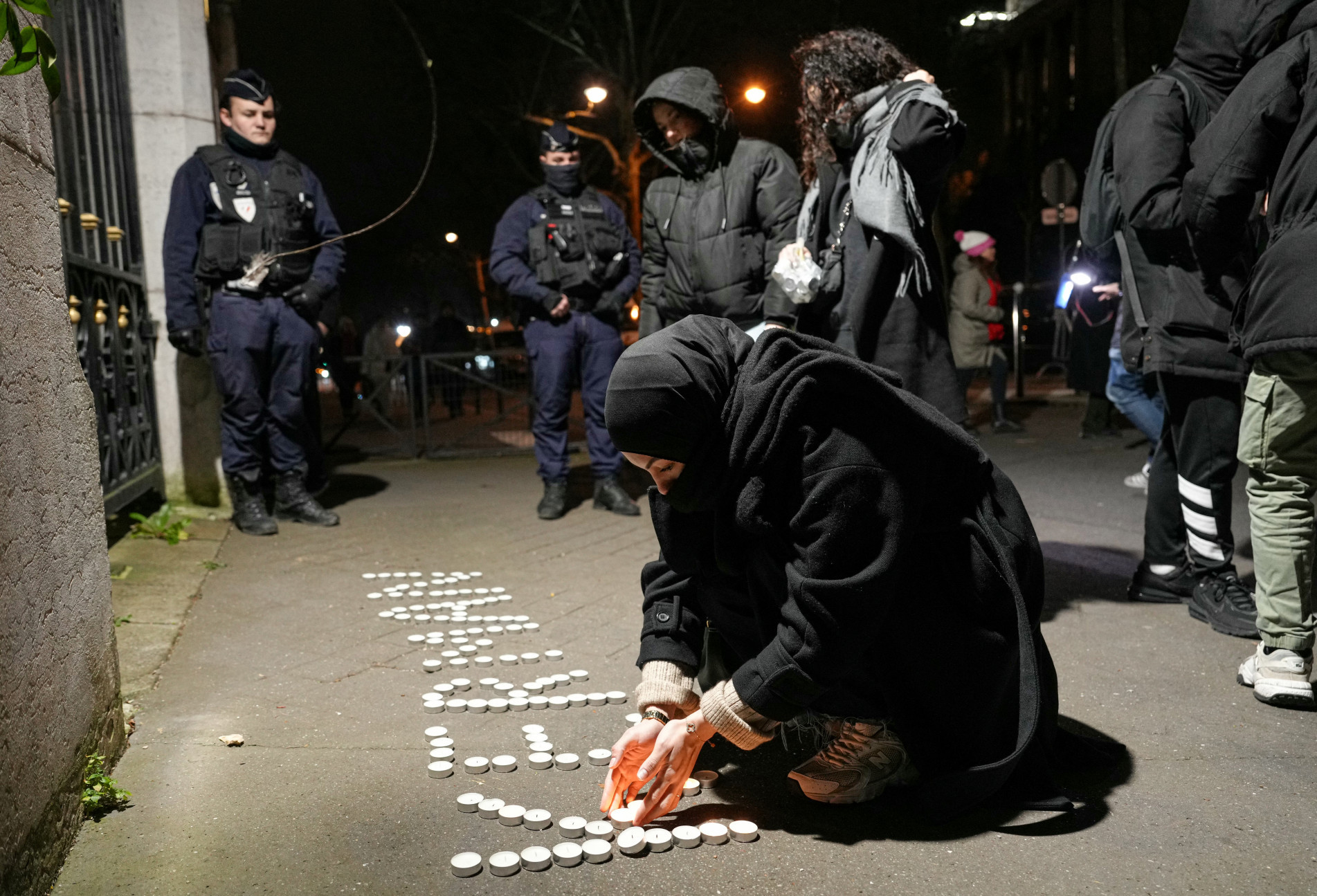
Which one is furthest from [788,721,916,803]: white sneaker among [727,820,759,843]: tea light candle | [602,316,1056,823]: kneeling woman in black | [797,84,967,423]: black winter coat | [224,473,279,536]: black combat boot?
[224,473,279,536]: black combat boot

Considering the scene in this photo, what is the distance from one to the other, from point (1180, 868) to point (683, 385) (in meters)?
1.43

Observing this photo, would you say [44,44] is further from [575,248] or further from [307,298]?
[575,248]

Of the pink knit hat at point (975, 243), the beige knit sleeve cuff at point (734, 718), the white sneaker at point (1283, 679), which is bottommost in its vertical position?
the white sneaker at point (1283, 679)

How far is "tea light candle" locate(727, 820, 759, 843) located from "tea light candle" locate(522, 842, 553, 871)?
0.41m

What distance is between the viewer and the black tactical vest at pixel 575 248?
638 centimetres

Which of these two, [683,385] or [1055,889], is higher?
[683,385]

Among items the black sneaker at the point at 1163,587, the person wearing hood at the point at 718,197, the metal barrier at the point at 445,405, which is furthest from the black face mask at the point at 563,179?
the black sneaker at the point at 1163,587

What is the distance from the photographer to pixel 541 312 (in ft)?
21.1

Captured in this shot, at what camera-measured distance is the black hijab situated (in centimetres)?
215

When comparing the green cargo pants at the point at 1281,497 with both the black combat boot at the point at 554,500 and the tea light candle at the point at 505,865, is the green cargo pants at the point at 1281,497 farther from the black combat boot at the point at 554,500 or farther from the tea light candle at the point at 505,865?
the black combat boot at the point at 554,500

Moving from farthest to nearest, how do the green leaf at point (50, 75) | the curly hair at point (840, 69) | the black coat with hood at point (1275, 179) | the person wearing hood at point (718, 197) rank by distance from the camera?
the person wearing hood at point (718, 197)
the curly hair at point (840, 69)
the black coat with hood at point (1275, 179)
the green leaf at point (50, 75)

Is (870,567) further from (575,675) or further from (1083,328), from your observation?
(1083,328)

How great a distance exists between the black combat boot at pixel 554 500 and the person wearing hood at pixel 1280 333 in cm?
404

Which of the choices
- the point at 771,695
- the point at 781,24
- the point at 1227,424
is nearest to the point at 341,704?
the point at 771,695
